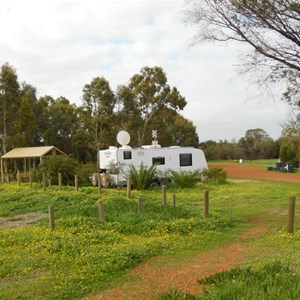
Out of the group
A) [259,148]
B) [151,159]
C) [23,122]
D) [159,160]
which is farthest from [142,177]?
[259,148]

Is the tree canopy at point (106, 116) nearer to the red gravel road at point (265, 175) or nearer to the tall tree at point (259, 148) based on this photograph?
the red gravel road at point (265, 175)

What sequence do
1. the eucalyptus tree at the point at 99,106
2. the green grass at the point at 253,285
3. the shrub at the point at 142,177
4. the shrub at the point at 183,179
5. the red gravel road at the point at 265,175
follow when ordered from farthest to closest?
the eucalyptus tree at the point at 99,106, the red gravel road at the point at 265,175, the shrub at the point at 183,179, the shrub at the point at 142,177, the green grass at the point at 253,285

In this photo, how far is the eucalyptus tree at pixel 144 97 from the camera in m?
38.0

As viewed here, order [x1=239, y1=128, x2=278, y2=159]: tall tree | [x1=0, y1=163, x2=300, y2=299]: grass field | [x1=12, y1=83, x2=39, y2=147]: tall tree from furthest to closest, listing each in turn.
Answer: [x1=239, y1=128, x2=278, y2=159]: tall tree < [x1=12, y1=83, x2=39, y2=147]: tall tree < [x1=0, y1=163, x2=300, y2=299]: grass field

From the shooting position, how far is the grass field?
5.71 metres

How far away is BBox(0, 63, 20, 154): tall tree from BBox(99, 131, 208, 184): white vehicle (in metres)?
11.6

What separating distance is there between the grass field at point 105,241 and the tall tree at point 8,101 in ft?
57.6

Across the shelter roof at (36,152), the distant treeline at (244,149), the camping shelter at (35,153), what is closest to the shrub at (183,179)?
the camping shelter at (35,153)

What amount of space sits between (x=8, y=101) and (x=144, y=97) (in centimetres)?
1309

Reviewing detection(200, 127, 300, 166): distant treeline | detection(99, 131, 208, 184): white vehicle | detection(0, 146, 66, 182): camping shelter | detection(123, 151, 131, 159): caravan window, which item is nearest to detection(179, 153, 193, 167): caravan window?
detection(99, 131, 208, 184): white vehicle

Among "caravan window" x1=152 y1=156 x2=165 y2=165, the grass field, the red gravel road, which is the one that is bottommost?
the grass field

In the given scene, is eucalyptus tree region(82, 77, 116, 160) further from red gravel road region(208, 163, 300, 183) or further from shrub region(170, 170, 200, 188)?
shrub region(170, 170, 200, 188)

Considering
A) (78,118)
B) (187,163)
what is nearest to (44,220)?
(187,163)

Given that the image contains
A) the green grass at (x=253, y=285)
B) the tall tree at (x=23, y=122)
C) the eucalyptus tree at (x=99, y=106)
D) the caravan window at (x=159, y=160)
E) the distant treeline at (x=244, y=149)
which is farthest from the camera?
the distant treeline at (x=244, y=149)
